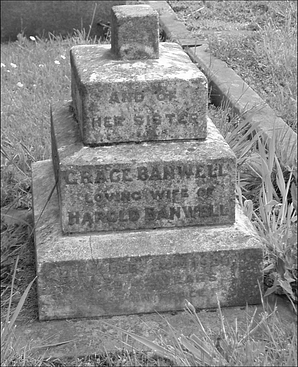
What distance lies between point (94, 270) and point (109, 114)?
1.66ft

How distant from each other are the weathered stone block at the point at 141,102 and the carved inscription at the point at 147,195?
0.38ft

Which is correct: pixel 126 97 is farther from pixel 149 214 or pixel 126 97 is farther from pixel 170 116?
pixel 149 214

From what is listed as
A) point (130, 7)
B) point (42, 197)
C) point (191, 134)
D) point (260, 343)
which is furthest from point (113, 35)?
point (260, 343)

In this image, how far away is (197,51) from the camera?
18.0 ft

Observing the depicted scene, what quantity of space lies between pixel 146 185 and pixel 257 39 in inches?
130

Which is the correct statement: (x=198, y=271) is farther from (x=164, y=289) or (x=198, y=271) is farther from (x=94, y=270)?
(x=94, y=270)

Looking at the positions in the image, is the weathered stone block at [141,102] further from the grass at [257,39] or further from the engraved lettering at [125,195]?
the grass at [257,39]

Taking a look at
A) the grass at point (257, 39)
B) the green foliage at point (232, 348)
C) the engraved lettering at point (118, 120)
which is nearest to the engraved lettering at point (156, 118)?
the engraved lettering at point (118, 120)

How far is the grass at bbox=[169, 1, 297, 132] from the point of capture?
470 centimetres

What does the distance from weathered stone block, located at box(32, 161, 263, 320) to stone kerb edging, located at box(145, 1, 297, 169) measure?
0.82 meters

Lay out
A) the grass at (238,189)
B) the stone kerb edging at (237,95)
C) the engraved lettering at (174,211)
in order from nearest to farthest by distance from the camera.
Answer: the grass at (238,189), the engraved lettering at (174,211), the stone kerb edging at (237,95)

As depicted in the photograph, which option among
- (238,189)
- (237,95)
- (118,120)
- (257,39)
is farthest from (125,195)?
(257,39)

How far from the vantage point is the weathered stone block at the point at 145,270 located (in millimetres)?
2650

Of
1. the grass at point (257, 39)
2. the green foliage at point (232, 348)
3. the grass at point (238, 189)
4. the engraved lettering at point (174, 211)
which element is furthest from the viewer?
the grass at point (257, 39)
